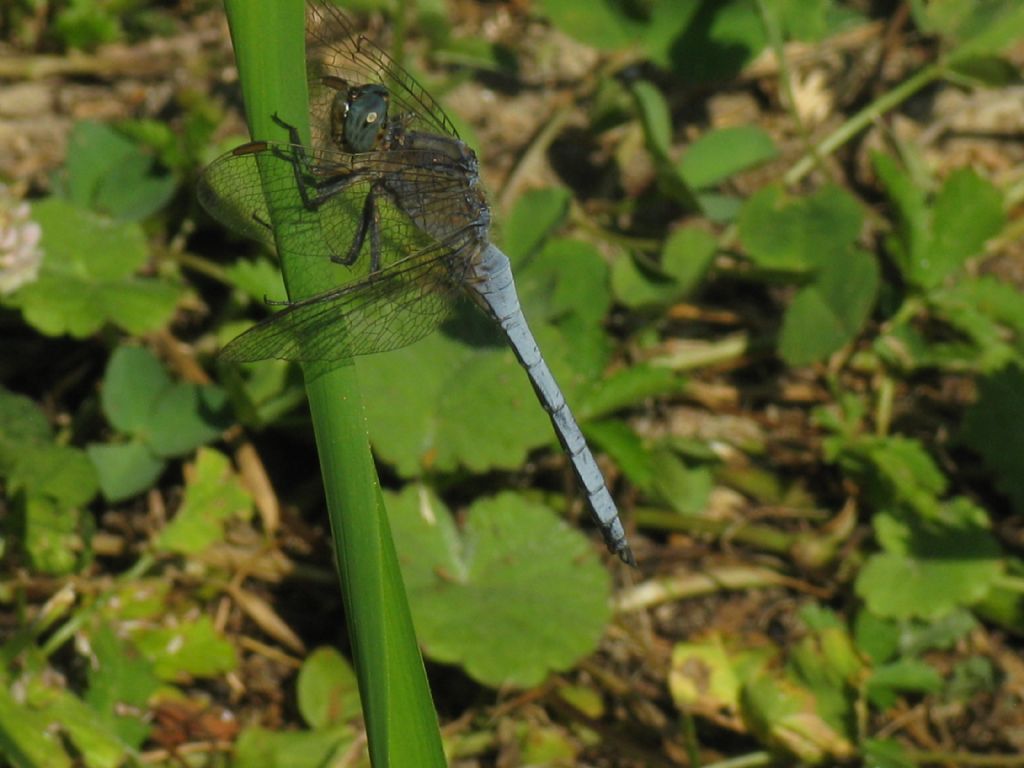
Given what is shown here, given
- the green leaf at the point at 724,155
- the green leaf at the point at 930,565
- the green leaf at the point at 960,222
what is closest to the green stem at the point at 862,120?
the green leaf at the point at 724,155

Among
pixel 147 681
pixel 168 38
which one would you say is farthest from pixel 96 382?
pixel 168 38

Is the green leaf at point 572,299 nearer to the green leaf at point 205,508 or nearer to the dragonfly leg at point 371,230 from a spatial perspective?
the dragonfly leg at point 371,230

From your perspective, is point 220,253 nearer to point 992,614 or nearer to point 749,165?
point 749,165

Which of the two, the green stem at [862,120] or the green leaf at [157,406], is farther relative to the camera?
the green stem at [862,120]

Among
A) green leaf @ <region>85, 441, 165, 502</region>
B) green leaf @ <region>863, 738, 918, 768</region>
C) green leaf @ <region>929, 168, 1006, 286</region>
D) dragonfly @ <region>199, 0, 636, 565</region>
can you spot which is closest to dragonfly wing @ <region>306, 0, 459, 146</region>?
dragonfly @ <region>199, 0, 636, 565</region>

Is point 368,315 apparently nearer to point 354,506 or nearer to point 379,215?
point 379,215

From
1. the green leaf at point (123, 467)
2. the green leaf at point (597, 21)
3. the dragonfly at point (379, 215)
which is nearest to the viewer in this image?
the dragonfly at point (379, 215)

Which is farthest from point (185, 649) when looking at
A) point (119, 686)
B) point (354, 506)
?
point (354, 506)
